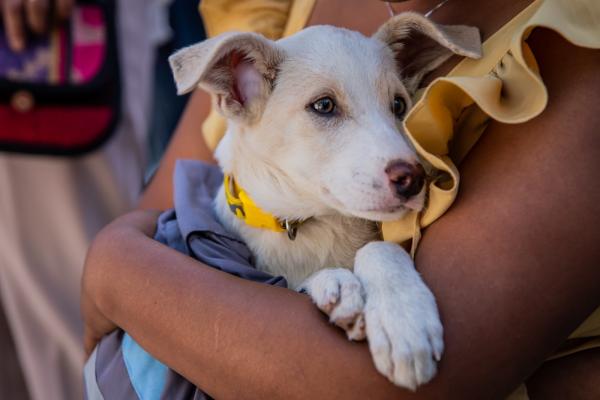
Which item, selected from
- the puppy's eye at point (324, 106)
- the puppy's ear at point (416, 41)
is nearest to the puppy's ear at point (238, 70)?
the puppy's eye at point (324, 106)

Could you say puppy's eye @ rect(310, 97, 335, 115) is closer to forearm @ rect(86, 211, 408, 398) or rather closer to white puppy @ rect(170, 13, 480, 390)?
white puppy @ rect(170, 13, 480, 390)

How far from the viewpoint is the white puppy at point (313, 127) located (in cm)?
127

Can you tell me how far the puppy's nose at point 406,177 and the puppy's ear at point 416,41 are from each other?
0.25 m

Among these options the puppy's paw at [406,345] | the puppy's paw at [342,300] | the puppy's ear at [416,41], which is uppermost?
the puppy's ear at [416,41]

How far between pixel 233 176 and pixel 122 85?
0.78 metres

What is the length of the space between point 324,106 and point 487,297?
2.04 ft

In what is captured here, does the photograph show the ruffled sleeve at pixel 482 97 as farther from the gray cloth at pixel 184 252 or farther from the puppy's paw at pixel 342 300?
the gray cloth at pixel 184 252

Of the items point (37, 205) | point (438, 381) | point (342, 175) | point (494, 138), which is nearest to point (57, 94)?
point (37, 205)

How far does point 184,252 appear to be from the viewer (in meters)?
1.38

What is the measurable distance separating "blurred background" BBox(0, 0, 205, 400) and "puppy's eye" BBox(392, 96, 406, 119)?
97 centimetres

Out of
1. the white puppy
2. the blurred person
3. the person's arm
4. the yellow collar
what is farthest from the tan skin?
the blurred person

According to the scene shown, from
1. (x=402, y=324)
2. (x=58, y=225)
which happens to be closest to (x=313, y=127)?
(x=402, y=324)

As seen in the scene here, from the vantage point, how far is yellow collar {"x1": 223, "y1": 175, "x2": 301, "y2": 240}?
4.75ft

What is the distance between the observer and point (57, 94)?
1936mm
